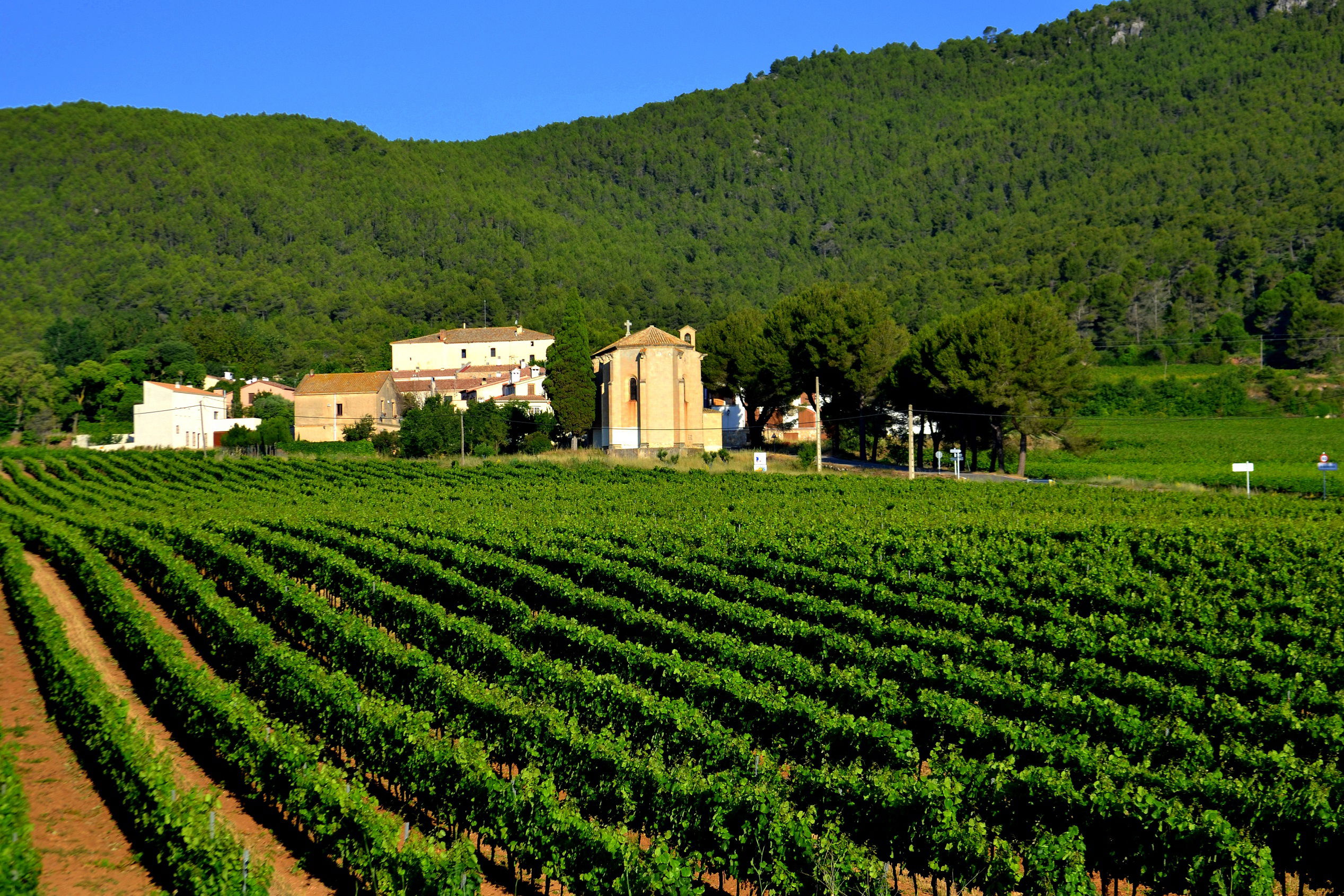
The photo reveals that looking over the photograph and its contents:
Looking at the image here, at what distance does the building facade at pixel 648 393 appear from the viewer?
65.7m

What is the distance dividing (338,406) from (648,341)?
2528cm

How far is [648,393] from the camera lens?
65812 mm

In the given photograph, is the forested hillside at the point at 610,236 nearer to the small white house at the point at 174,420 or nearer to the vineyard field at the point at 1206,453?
the vineyard field at the point at 1206,453

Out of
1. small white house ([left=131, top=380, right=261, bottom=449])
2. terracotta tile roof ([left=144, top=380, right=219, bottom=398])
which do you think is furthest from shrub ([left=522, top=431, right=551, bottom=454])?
terracotta tile roof ([left=144, top=380, right=219, bottom=398])

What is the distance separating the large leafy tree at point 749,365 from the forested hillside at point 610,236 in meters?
33.9

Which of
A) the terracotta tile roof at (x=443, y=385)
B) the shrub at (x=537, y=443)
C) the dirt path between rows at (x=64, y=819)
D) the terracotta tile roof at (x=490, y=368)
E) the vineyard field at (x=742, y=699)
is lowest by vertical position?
the dirt path between rows at (x=64, y=819)

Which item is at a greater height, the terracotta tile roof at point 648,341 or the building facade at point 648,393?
the terracotta tile roof at point 648,341

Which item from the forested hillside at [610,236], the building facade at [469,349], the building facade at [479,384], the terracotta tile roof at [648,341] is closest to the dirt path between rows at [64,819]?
the terracotta tile roof at [648,341]

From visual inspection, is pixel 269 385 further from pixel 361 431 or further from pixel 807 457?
pixel 807 457

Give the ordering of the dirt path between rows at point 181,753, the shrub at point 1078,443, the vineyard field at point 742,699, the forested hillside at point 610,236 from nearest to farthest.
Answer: the vineyard field at point 742,699
the dirt path between rows at point 181,753
the shrub at point 1078,443
the forested hillside at point 610,236

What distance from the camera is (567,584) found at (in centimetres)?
2242

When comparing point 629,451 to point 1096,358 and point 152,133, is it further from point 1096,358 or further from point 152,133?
point 152,133

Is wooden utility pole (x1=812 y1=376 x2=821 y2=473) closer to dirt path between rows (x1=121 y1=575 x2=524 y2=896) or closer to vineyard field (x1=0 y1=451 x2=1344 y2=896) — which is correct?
vineyard field (x1=0 y1=451 x2=1344 y2=896)

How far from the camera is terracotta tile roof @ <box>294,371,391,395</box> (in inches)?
2965
